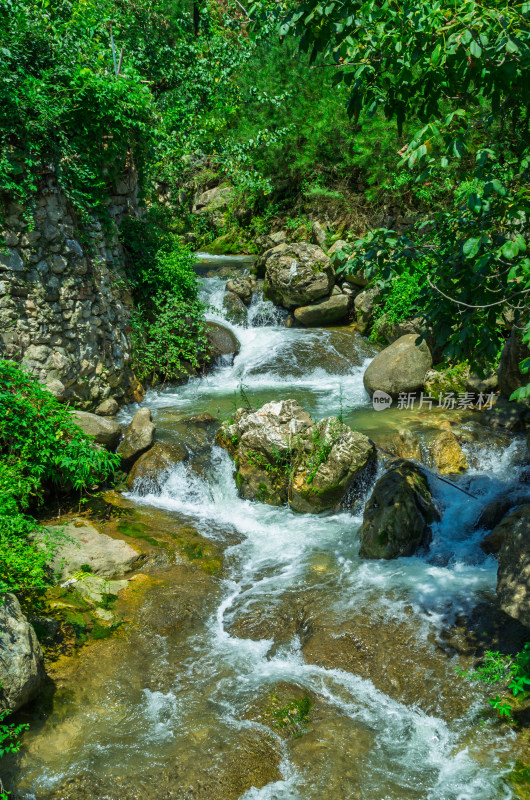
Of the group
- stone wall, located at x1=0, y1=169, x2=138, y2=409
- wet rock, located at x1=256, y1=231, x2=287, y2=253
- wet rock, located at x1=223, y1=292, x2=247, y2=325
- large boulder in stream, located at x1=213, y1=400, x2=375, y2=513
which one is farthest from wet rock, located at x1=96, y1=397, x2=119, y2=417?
wet rock, located at x1=256, y1=231, x2=287, y2=253

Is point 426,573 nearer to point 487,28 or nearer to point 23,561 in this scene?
point 23,561

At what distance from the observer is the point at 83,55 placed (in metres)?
8.05

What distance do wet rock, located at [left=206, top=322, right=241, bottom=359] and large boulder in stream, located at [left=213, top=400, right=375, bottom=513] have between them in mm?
3816

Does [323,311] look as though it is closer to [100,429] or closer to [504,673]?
[100,429]

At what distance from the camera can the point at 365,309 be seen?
12.9 metres

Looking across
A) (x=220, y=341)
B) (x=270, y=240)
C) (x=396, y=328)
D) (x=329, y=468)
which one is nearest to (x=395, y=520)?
(x=329, y=468)

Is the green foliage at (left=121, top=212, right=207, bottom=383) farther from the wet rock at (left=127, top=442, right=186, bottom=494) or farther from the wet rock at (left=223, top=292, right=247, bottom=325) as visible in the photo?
the wet rock at (left=127, top=442, right=186, bottom=494)

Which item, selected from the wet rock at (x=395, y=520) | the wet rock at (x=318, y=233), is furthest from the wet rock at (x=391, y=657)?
the wet rock at (x=318, y=233)

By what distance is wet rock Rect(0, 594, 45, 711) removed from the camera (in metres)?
3.84

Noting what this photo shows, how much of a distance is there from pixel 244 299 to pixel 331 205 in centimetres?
448

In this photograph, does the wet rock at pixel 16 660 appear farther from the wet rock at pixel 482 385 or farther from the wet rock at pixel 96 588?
the wet rock at pixel 482 385

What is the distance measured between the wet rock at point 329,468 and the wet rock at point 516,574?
8.55ft

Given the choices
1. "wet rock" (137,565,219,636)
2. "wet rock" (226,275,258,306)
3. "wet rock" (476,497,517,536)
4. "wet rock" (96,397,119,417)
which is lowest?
"wet rock" (137,565,219,636)

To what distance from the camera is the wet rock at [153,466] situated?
25.8ft
